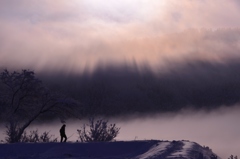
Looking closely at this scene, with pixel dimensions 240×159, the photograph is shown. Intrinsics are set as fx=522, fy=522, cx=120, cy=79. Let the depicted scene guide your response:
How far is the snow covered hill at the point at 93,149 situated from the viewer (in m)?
28.6

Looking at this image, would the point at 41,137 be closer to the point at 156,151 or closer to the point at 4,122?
the point at 4,122

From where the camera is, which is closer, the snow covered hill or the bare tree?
the snow covered hill

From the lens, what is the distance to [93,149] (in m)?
31.5

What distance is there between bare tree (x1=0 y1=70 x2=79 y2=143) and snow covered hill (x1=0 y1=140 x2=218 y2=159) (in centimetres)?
1836

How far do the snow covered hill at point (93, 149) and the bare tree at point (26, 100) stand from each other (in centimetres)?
1836

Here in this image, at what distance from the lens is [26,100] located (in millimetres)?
52219

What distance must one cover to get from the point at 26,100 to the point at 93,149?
22.3 meters

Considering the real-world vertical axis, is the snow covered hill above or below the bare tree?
below

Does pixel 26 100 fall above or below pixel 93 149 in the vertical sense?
above

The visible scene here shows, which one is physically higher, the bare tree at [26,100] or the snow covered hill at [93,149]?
the bare tree at [26,100]

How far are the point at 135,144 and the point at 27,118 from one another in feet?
73.3

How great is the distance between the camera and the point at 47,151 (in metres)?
30.7

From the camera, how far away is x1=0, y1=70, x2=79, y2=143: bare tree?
51125 millimetres

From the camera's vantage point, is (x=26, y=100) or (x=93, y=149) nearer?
(x=93, y=149)
